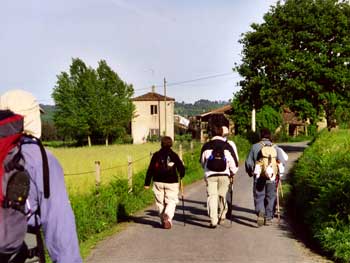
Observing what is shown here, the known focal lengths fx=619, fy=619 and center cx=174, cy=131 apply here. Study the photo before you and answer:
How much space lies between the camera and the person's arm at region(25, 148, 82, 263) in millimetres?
2938

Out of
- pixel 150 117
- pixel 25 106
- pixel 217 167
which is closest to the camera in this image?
pixel 25 106

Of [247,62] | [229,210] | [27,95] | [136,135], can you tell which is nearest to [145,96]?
[136,135]

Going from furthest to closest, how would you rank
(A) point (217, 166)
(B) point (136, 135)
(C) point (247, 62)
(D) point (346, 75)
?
(B) point (136, 135)
(C) point (247, 62)
(D) point (346, 75)
(A) point (217, 166)

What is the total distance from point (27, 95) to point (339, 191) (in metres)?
7.12

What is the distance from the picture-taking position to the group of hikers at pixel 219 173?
37.3 ft

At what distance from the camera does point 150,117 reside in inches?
3935

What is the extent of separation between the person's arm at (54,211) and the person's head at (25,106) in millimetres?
280

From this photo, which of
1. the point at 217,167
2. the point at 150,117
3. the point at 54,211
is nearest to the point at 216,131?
the point at 217,167

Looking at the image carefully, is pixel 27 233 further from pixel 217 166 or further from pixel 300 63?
pixel 300 63

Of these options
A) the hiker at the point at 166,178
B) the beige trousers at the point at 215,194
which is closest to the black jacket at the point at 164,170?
the hiker at the point at 166,178

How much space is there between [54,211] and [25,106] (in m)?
0.59

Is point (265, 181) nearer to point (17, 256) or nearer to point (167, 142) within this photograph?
point (167, 142)

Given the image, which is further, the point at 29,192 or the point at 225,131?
Answer: the point at 225,131

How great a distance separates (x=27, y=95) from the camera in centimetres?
318
